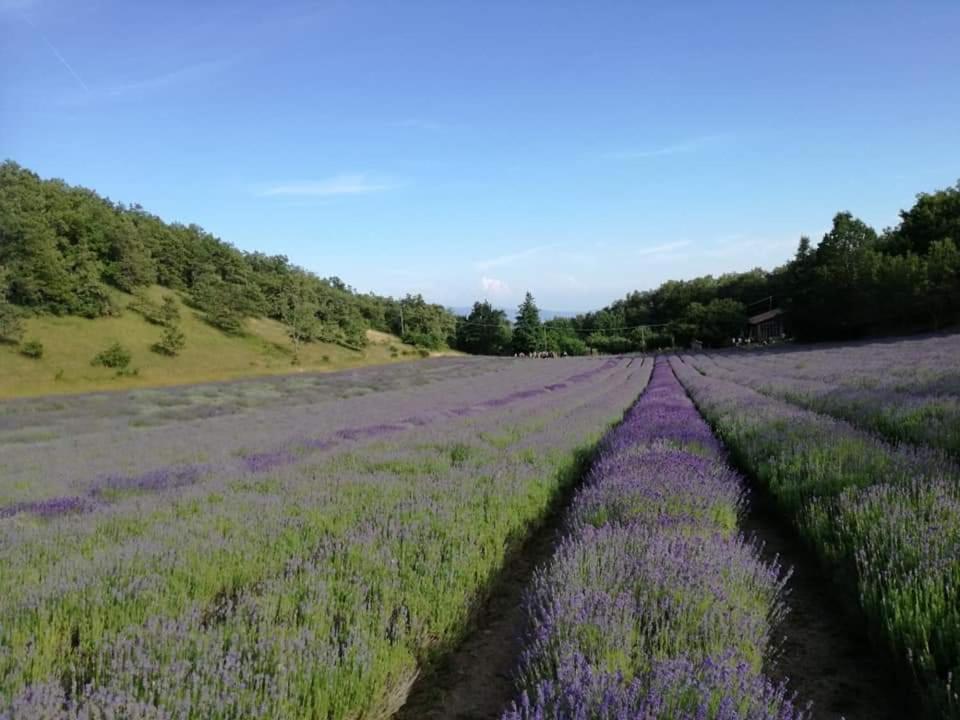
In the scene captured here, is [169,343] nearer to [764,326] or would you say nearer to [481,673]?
[481,673]

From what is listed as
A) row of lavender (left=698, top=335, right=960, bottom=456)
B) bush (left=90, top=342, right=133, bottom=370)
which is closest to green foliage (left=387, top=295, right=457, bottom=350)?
bush (left=90, top=342, right=133, bottom=370)

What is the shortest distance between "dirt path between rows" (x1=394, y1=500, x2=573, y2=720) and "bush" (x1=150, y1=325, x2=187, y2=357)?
49.0 m

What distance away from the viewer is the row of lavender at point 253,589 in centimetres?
234

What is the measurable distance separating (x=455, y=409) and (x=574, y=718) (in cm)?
1319

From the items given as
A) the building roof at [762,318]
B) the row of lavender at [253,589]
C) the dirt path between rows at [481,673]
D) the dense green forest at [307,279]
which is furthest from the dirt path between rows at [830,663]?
the building roof at [762,318]

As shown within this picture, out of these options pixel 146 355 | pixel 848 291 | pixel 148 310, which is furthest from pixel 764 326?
pixel 148 310

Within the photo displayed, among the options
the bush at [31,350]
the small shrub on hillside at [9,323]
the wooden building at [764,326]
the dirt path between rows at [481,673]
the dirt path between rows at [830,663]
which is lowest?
the dirt path between rows at [830,663]

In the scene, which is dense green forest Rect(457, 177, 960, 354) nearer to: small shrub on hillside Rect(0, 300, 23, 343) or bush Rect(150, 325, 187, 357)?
bush Rect(150, 325, 187, 357)

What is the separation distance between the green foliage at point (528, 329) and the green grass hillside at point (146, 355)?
3152 cm

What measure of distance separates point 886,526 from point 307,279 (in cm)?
7584

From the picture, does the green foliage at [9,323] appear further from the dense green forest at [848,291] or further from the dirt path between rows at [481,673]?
the dense green forest at [848,291]

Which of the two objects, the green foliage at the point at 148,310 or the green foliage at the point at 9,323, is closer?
the green foliage at the point at 9,323

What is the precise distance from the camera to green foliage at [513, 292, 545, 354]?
94062 mm

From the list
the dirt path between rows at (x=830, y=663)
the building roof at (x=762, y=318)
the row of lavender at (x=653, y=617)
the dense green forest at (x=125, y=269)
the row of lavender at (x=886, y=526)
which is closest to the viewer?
the row of lavender at (x=653, y=617)
